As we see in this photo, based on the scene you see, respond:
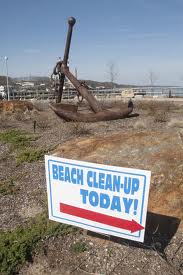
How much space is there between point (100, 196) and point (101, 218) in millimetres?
247

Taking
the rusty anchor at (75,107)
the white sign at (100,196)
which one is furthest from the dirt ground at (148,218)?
the rusty anchor at (75,107)

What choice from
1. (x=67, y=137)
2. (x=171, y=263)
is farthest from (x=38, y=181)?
(x=67, y=137)

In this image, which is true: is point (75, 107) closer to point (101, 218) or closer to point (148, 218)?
point (148, 218)

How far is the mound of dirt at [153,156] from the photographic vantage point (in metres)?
4.05

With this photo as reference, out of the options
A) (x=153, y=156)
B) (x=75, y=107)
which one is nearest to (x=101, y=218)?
(x=153, y=156)

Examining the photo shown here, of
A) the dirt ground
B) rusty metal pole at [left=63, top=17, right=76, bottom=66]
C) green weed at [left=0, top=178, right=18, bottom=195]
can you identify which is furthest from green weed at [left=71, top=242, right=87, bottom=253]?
rusty metal pole at [left=63, top=17, right=76, bottom=66]

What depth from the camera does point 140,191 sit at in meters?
3.13

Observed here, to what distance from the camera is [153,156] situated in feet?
14.1

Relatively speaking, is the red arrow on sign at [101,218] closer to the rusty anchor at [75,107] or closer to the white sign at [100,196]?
the white sign at [100,196]

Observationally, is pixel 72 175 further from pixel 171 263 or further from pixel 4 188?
pixel 4 188

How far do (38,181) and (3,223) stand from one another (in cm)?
149

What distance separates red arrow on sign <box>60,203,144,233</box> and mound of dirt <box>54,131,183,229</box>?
2.77ft

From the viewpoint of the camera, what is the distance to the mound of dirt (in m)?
4.05

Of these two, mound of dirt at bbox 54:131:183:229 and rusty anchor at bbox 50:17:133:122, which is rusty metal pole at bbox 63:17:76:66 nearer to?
rusty anchor at bbox 50:17:133:122
